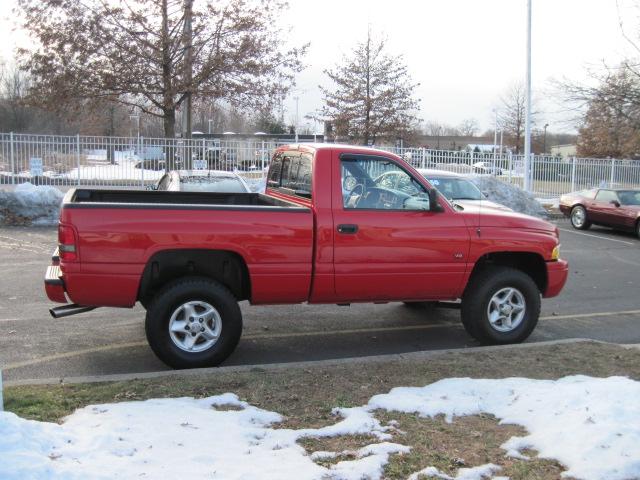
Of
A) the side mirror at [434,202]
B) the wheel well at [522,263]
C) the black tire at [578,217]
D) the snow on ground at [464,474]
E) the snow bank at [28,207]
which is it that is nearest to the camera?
the snow on ground at [464,474]

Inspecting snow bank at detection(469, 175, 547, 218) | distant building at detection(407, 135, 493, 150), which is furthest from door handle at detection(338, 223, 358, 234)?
distant building at detection(407, 135, 493, 150)

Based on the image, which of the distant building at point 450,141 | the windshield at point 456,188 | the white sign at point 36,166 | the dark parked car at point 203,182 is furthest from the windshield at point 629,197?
the distant building at point 450,141

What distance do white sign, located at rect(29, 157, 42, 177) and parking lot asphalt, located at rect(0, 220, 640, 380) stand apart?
10703 mm

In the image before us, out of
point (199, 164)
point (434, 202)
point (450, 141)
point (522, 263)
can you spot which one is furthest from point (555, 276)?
point (450, 141)

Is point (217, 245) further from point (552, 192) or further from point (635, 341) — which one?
point (552, 192)

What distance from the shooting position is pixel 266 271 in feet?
17.9

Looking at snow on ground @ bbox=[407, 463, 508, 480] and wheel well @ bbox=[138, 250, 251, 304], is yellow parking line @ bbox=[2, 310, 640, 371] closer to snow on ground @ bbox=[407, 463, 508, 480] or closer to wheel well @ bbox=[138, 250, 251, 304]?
wheel well @ bbox=[138, 250, 251, 304]

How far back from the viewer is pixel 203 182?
11.6 m

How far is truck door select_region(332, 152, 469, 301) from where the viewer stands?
5652mm

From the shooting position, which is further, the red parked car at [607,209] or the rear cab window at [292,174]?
the red parked car at [607,209]

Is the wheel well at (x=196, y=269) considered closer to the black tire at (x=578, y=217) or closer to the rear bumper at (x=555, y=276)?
the rear bumper at (x=555, y=276)

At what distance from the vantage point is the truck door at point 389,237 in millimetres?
5652

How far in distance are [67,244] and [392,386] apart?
9.25 ft

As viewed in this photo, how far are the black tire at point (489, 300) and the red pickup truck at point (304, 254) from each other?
12mm
